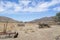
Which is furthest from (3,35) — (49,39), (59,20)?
(59,20)

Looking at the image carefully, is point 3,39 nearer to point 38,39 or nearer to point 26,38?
point 26,38

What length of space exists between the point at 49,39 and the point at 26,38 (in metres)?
2.37

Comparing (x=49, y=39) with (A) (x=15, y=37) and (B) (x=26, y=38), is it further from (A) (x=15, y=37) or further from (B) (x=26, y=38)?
(A) (x=15, y=37)

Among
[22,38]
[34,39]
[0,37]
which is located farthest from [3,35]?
[34,39]

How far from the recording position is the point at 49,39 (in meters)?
15.9

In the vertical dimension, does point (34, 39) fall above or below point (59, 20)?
below

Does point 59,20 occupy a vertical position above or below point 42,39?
above

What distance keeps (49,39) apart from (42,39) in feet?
2.30

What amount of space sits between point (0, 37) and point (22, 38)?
7.40 feet

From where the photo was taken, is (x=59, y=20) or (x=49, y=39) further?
(x=59, y=20)

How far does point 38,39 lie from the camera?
52.8 feet

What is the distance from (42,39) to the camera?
1609cm

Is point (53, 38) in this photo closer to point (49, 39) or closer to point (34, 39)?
point (49, 39)

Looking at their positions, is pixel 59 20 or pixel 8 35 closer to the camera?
pixel 8 35
